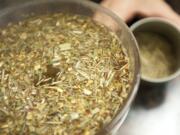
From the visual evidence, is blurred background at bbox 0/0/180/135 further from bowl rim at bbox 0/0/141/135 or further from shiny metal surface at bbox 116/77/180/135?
bowl rim at bbox 0/0/141/135

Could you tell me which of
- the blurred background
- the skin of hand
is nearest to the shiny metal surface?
the blurred background

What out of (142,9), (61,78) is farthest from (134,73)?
(142,9)

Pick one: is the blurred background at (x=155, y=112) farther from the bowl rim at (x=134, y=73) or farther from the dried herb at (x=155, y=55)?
the bowl rim at (x=134, y=73)

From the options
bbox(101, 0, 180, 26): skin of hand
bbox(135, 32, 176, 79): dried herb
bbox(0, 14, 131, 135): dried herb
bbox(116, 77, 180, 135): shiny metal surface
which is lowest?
bbox(116, 77, 180, 135): shiny metal surface

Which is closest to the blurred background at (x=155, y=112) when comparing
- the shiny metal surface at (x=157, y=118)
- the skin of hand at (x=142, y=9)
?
the shiny metal surface at (x=157, y=118)

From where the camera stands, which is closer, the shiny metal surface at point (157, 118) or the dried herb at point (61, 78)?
the dried herb at point (61, 78)

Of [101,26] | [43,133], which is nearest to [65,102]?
→ [43,133]

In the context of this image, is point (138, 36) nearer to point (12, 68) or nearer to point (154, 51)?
point (154, 51)

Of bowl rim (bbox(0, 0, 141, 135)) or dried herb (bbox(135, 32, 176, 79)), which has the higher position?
bowl rim (bbox(0, 0, 141, 135))
